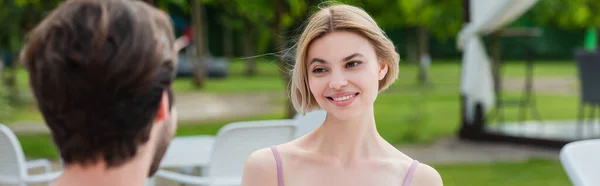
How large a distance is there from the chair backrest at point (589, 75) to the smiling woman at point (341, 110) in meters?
6.71

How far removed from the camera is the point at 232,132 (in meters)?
3.85

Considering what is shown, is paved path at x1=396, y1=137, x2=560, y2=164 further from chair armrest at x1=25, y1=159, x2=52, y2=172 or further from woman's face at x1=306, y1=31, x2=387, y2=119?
woman's face at x1=306, y1=31, x2=387, y2=119

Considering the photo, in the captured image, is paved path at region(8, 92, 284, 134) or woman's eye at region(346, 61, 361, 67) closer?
woman's eye at region(346, 61, 361, 67)

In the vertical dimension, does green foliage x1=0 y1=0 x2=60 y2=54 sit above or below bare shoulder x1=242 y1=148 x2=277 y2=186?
below

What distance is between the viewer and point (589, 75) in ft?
25.7

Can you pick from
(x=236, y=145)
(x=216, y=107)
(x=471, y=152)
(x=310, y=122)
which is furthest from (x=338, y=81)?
(x=216, y=107)

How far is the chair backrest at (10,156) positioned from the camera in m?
3.71

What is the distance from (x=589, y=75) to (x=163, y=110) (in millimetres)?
7449

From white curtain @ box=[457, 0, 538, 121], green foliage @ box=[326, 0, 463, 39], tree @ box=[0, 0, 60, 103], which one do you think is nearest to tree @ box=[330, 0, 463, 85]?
green foliage @ box=[326, 0, 463, 39]

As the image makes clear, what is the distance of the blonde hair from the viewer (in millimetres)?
1497

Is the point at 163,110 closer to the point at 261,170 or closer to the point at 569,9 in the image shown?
the point at 261,170

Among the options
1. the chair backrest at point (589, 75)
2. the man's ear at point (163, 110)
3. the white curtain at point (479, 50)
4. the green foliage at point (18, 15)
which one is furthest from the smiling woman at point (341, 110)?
the green foliage at point (18, 15)

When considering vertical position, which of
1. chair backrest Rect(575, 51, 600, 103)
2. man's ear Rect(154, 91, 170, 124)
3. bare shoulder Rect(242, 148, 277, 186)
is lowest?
chair backrest Rect(575, 51, 600, 103)

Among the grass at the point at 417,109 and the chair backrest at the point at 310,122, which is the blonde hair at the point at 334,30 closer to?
the chair backrest at the point at 310,122
